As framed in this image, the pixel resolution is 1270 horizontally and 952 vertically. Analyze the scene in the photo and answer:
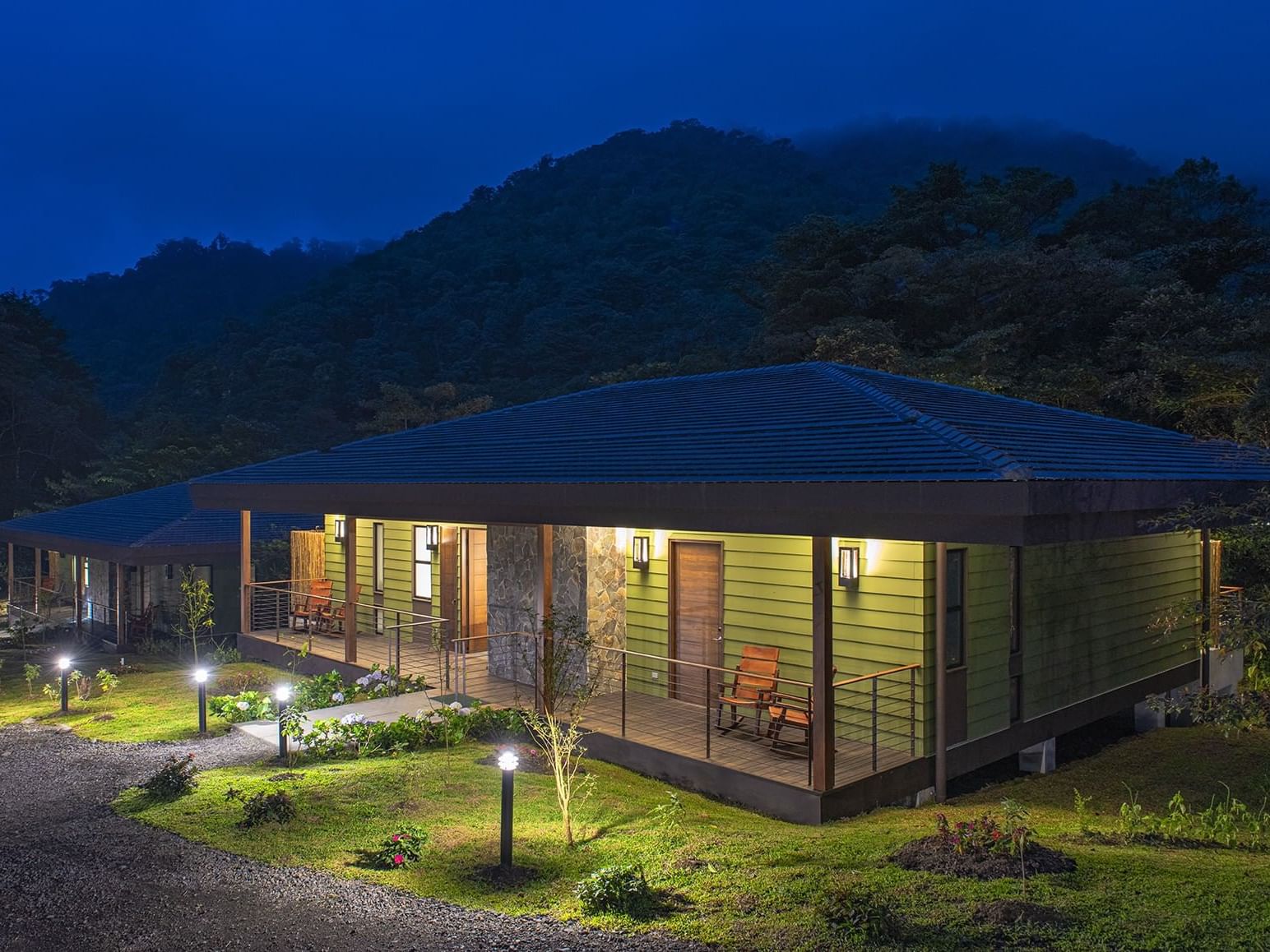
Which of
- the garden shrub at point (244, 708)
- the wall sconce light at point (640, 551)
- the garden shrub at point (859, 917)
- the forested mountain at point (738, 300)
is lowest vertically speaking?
the garden shrub at point (244, 708)

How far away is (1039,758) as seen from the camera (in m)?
10.3

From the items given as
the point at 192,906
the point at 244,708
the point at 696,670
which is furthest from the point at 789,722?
the point at 244,708

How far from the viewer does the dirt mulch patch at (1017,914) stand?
495cm

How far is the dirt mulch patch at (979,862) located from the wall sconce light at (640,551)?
5.24 meters

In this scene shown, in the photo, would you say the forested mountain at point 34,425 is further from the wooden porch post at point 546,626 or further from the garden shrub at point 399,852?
the garden shrub at point 399,852

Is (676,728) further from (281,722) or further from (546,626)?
(281,722)

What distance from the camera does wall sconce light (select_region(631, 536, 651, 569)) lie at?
36.0 feet

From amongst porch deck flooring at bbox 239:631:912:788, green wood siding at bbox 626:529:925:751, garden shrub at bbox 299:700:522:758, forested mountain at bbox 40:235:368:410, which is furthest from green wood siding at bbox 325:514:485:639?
forested mountain at bbox 40:235:368:410

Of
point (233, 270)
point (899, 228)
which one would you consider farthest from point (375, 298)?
point (233, 270)

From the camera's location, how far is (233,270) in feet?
254

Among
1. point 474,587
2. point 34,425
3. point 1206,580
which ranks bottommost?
point 474,587

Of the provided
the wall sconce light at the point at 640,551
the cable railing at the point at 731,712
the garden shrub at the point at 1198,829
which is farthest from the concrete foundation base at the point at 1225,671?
the wall sconce light at the point at 640,551

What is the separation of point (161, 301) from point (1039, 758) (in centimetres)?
7164

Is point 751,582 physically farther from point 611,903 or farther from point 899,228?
point 899,228
